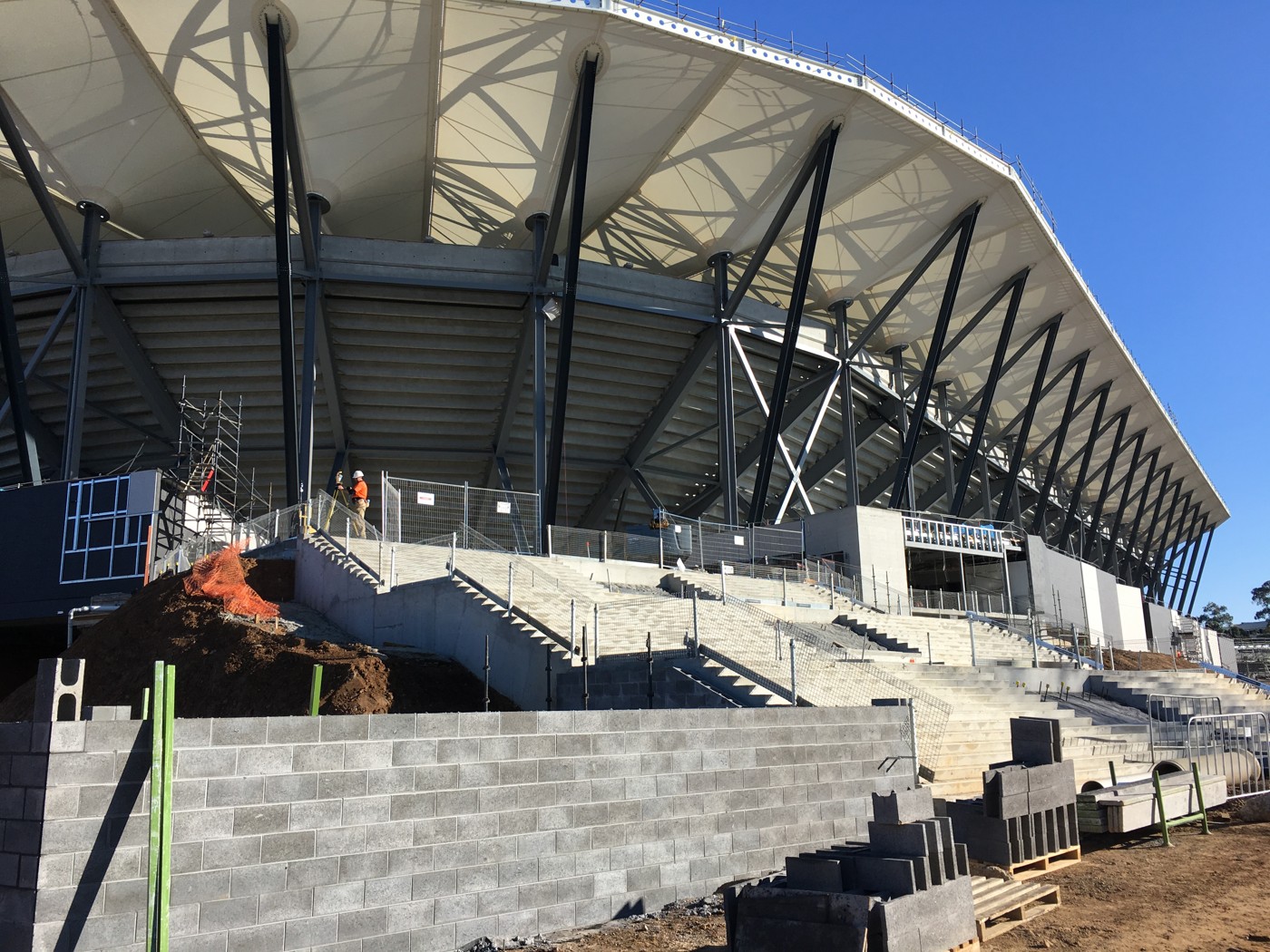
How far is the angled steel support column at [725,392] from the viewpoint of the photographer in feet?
123

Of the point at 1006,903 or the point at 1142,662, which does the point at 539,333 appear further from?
the point at 1006,903

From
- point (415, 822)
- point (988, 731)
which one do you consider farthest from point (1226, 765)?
point (415, 822)

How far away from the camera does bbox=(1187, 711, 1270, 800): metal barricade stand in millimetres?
16484

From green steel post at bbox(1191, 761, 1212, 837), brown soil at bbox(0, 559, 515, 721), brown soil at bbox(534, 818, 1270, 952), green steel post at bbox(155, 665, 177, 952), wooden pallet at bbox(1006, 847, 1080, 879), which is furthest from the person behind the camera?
brown soil at bbox(0, 559, 515, 721)

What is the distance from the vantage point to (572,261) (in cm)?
3152

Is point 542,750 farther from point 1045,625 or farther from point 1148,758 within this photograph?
point 1045,625

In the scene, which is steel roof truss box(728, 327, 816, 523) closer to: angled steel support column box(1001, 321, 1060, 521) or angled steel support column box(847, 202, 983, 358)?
angled steel support column box(847, 202, 983, 358)

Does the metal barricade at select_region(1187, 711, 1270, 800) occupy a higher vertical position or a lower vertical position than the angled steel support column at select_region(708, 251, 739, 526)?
lower

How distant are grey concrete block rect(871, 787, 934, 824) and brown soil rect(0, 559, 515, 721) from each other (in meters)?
8.53

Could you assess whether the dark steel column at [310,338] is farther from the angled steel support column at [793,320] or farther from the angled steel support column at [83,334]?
the angled steel support column at [793,320]

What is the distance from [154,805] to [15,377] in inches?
1179

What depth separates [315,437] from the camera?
41.8 m

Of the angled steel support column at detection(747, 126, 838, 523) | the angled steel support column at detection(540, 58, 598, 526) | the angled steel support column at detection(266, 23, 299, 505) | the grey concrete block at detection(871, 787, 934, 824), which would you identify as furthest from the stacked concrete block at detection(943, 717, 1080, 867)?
the angled steel support column at detection(747, 126, 838, 523)

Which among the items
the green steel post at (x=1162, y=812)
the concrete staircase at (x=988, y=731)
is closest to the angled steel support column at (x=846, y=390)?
the concrete staircase at (x=988, y=731)
